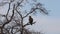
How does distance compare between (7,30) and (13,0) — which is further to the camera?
(7,30)

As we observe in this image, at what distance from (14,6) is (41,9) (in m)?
3.51

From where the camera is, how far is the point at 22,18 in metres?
27.9

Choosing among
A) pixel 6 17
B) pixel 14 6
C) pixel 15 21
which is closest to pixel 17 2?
pixel 14 6

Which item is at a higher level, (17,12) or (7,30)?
(17,12)

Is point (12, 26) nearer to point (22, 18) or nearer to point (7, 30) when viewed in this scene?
point (7, 30)

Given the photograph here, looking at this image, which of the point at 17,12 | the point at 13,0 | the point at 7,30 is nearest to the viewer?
the point at 13,0

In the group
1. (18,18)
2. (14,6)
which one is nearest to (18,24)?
(18,18)

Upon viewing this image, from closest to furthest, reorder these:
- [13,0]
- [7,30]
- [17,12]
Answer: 1. [13,0]
2. [17,12]
3. [7,30]

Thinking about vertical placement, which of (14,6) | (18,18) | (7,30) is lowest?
(7,30)

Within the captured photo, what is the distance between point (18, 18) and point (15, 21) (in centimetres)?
134

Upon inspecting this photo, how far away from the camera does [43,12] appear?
27.3m

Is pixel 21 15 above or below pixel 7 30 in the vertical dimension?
above

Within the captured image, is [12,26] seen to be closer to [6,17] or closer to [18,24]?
[18,24]

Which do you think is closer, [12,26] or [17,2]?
[17,2]
